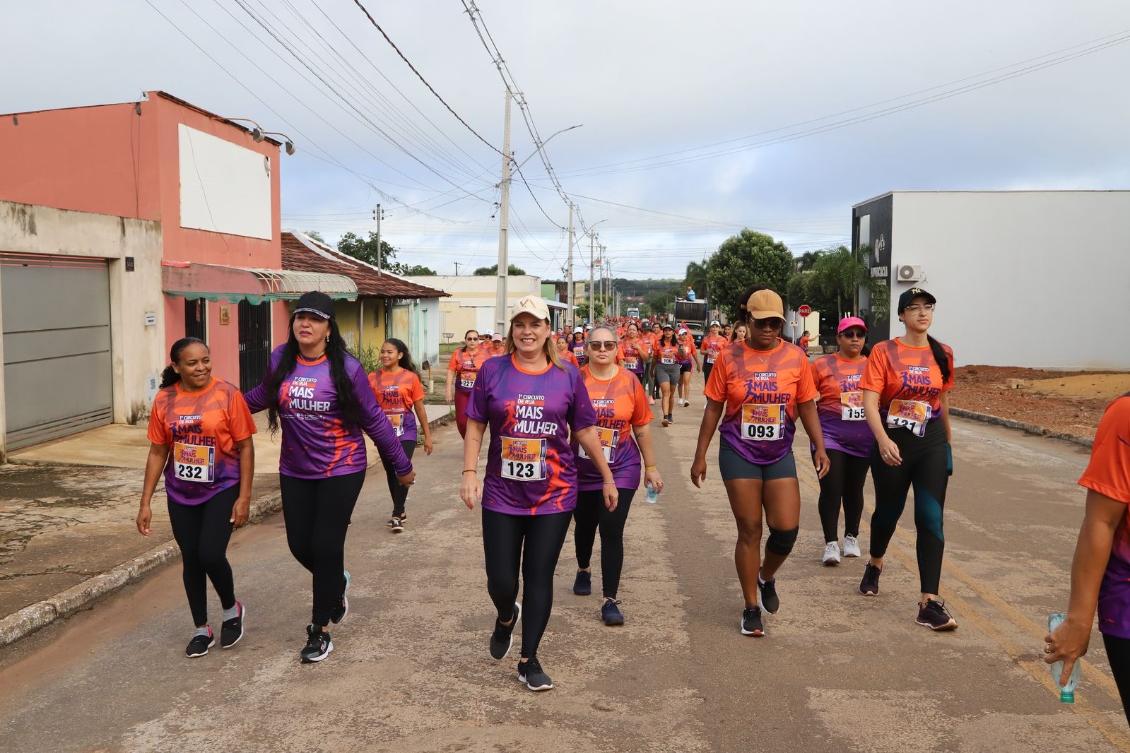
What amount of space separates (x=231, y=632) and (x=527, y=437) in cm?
217

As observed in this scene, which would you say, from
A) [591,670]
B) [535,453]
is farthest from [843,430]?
[535,453]

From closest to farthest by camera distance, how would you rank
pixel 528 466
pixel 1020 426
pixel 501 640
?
1. pixel 528 466
2. pixel 501 640
3. pixel 1020 426

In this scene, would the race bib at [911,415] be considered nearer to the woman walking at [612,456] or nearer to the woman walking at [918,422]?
the woman walking at [918,422]

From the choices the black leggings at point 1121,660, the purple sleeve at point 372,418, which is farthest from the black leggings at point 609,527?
the black leggings at point 1121,660

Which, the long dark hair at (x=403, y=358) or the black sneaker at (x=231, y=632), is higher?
the long dark hair at (x=403, y=358)

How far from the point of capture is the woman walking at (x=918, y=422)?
585cm

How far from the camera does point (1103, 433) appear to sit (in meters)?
2.77

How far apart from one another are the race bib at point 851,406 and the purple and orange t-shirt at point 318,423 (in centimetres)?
350

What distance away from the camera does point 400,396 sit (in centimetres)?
858

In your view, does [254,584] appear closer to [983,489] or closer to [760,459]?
[760,459]

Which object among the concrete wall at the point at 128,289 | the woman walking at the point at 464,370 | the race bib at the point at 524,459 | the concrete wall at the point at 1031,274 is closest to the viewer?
the race bib at the point at 524,459

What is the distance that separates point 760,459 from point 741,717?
1581 mm

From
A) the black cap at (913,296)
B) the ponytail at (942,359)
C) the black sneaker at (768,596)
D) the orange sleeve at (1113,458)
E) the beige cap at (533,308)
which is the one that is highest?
the black cap at (913,296)

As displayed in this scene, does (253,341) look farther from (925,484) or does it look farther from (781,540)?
(925,484)
